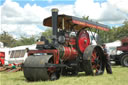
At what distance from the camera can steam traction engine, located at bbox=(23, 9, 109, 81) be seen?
6.55m

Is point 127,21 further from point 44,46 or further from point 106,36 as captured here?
point 44,46

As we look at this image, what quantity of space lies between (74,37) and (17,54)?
917cm

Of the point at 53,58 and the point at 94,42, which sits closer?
the point at 53,58

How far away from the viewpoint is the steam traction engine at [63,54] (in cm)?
655

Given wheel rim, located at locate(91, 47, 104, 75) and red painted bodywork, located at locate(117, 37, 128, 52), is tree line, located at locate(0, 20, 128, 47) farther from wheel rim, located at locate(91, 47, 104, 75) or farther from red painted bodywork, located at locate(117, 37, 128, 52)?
wheel rim, located at locate(91, 47, 104, 75)

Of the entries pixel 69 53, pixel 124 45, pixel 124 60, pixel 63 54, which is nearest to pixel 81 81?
pixel 63 54

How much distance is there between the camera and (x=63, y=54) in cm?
730

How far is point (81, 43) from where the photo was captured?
8.39 m

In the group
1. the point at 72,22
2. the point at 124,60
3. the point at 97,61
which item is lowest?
the point at 124,60

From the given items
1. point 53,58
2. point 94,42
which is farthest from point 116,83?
point 94,42

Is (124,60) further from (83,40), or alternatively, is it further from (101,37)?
(101,37)

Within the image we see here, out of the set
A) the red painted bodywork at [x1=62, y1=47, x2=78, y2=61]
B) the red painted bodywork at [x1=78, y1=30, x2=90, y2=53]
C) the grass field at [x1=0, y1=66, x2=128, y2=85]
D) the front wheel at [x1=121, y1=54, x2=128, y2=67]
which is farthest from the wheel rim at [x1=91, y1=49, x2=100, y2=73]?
the front wheel at [x1=121, y1=54, x2=128, y2=67]

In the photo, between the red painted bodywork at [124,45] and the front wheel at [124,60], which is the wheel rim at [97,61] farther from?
the red painted bodywork at [124,45]

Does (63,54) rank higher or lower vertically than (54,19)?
lower
